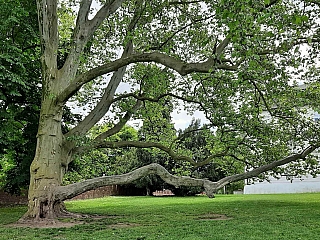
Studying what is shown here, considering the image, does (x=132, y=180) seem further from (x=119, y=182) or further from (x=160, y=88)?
(x=160, y=88)

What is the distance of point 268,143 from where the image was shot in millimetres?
11594

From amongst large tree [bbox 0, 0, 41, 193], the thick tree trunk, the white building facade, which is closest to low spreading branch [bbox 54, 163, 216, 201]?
the thick tree trunk

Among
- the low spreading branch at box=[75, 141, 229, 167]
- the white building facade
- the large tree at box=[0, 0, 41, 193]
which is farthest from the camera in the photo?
the white building facade

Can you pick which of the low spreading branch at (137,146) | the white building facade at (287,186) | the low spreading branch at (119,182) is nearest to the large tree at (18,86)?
the low spreading branch at (137,146)

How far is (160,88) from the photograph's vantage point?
11.9 m

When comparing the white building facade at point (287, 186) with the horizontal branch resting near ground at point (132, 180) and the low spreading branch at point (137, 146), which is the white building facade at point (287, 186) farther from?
the horizontal branch resting near ground at point (132, 180)

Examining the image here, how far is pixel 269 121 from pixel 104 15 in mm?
6451

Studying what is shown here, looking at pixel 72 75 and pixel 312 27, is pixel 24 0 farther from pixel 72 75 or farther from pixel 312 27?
pixel 312 27

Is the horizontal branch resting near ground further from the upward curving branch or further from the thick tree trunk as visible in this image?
the upward curving branch

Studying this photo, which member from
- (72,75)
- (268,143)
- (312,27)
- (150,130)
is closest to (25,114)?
(72,75)

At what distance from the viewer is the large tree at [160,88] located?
28.6 ft

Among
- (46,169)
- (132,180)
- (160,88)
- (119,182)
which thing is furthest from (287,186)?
(46,169)

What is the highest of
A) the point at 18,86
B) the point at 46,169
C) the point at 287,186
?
the point at 18,86

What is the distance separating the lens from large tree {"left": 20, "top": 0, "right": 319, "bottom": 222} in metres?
8.71
